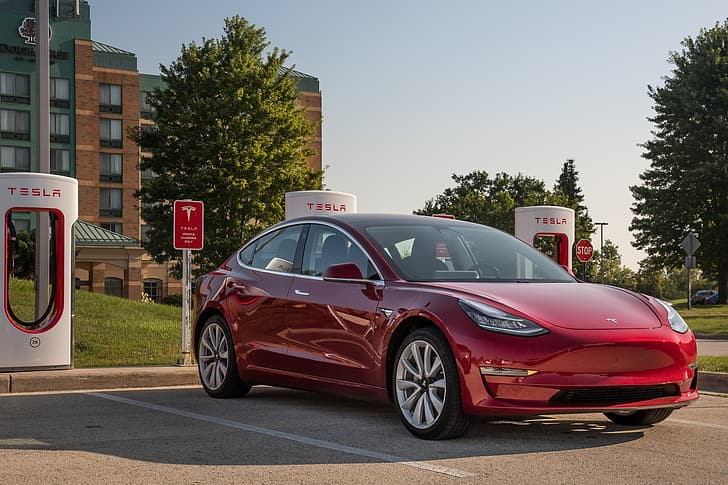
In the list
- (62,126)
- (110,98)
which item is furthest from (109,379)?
(110,98)

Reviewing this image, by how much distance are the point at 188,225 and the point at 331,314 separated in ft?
17.2

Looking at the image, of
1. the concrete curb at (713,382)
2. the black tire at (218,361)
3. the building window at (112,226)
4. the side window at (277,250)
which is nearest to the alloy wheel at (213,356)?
the black tire at (218,361)

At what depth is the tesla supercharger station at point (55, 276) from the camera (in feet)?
36.9

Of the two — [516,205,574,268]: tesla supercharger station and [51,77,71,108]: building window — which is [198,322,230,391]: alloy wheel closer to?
[516,205,574,268]: tesla supercharger station

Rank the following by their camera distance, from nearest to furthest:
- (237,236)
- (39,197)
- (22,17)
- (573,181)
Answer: (39,197) < (237,236) < (22,17) < (573,181)

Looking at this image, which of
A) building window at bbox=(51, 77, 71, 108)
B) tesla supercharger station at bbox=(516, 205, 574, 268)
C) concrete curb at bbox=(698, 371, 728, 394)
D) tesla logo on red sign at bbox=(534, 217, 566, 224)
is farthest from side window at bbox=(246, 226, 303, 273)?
building window at bbox=(51, 77, 71, 108)

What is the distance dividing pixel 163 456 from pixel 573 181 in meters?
125

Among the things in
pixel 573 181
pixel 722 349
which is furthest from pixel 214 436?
pixel 573 181

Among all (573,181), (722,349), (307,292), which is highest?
(573,181)

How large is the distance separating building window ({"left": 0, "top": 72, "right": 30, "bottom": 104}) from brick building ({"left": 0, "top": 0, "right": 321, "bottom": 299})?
65mm

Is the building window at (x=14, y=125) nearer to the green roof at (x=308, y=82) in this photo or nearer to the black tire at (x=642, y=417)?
the green roof at (x=308, y=82)

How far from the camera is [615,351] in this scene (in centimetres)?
664

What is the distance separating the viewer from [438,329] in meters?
7.05

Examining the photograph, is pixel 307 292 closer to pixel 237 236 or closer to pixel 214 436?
pixel 214 436
